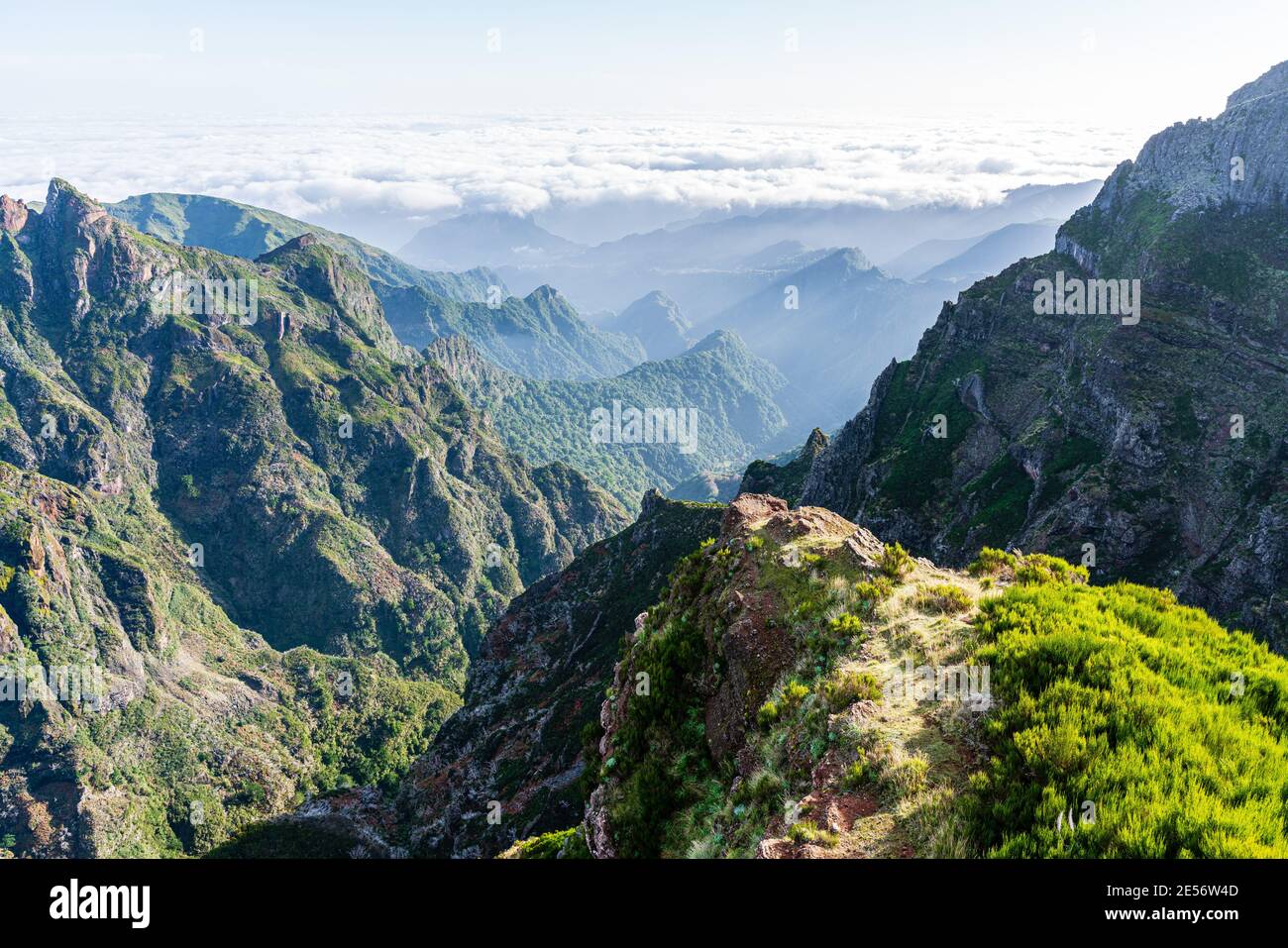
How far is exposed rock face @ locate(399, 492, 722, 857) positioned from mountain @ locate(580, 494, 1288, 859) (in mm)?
41504

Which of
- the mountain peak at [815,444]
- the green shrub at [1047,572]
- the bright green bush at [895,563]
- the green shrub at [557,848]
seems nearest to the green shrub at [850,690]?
the bright green bush at [895,563]

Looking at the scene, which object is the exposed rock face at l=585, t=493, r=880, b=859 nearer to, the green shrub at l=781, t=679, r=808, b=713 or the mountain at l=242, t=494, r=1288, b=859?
the mountain at l=242, t=494, r=1288, b=859

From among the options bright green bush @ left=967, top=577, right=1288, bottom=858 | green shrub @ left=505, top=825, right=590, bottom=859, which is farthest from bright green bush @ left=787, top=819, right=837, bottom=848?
green shrub @ left=505, top=825, right=590, bottom=859

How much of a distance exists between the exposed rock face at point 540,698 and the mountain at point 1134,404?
33.4 m

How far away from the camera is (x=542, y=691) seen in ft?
314

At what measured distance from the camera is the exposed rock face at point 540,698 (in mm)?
71812

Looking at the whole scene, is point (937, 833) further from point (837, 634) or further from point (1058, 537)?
point (1058, 537)

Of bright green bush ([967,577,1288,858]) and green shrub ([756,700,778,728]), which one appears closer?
bright green bush ([967,577,1288,858])

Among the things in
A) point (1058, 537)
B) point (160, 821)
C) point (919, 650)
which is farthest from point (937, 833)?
point (160, 821)

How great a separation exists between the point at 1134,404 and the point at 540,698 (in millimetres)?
84108

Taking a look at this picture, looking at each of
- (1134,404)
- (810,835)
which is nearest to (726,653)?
(810,835)

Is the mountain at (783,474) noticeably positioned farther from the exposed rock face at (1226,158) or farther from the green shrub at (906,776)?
the green shrub at (906,776)

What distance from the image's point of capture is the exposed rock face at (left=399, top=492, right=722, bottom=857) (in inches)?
2827

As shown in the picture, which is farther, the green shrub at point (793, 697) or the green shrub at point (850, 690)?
the green shrub at point (793, 697)
